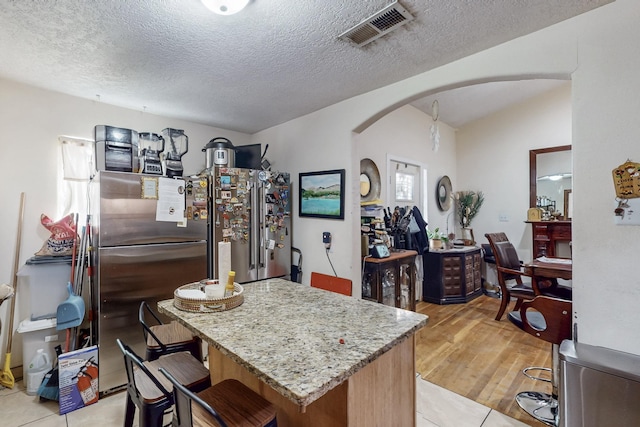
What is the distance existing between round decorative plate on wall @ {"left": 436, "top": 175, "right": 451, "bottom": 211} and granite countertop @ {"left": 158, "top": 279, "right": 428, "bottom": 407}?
12.9ft

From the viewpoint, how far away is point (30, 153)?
8.30 feet

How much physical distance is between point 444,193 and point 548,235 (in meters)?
1.62

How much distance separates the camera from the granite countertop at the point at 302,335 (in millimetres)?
885

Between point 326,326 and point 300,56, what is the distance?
1.80m

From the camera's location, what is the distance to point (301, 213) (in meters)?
3.33

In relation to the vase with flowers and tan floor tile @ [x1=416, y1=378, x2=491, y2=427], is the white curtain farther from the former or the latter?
the vase with flowers

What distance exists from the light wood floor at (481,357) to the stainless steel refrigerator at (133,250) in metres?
2.46

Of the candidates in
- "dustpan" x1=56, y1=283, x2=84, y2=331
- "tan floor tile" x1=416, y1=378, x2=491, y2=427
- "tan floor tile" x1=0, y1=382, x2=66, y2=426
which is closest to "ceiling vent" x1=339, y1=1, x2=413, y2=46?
"tan floor tile" x1=416, y1=378, x2=491, y2=427

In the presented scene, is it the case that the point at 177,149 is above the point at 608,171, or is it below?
above

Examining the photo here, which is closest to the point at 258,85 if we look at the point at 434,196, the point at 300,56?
the point at 300,56

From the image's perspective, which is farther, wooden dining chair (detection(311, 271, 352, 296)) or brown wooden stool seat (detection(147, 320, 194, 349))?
wooden dining chair (detection(311, 271, 352, 296))

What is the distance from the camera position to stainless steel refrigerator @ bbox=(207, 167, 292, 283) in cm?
284

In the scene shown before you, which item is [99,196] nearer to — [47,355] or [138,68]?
[138,68]

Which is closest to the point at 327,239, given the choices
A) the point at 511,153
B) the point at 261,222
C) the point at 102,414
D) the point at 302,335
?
the point at 261,222
